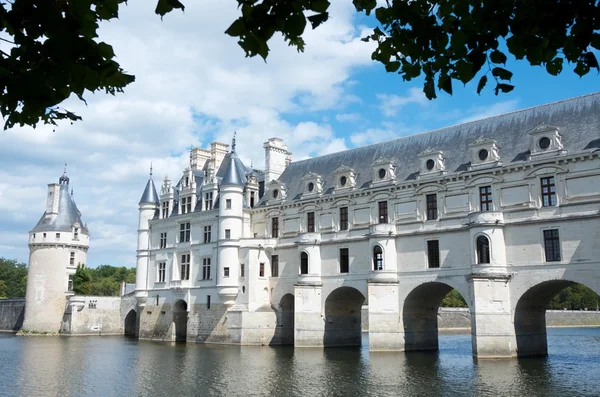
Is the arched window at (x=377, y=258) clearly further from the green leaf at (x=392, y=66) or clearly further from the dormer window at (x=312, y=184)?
the green leaf at (x=392, y=66)

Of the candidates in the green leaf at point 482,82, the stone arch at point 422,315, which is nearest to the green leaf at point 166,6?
the green leaf at point 482,82

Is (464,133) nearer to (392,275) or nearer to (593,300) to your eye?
(392,275)

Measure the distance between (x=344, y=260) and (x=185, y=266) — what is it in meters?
14.0

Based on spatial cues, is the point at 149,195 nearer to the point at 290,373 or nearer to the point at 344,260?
the point at 344,260

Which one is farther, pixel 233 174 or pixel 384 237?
pixel 233 174

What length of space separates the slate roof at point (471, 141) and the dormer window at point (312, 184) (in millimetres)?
669

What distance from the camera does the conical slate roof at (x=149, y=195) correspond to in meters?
48.1

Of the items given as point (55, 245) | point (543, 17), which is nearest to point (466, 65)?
point (543, 17)

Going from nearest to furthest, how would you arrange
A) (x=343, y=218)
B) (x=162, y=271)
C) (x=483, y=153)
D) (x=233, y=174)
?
(x=483, y=153)
(x=343, y=218)
(x=233, y=174)
(x=162, y=271)

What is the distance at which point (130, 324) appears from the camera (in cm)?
5216

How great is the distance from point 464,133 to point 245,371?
1812 cm

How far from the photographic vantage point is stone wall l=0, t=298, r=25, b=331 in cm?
5509

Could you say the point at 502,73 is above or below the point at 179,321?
above

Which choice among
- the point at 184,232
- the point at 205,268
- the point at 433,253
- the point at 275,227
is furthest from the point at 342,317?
the point at 184,232
